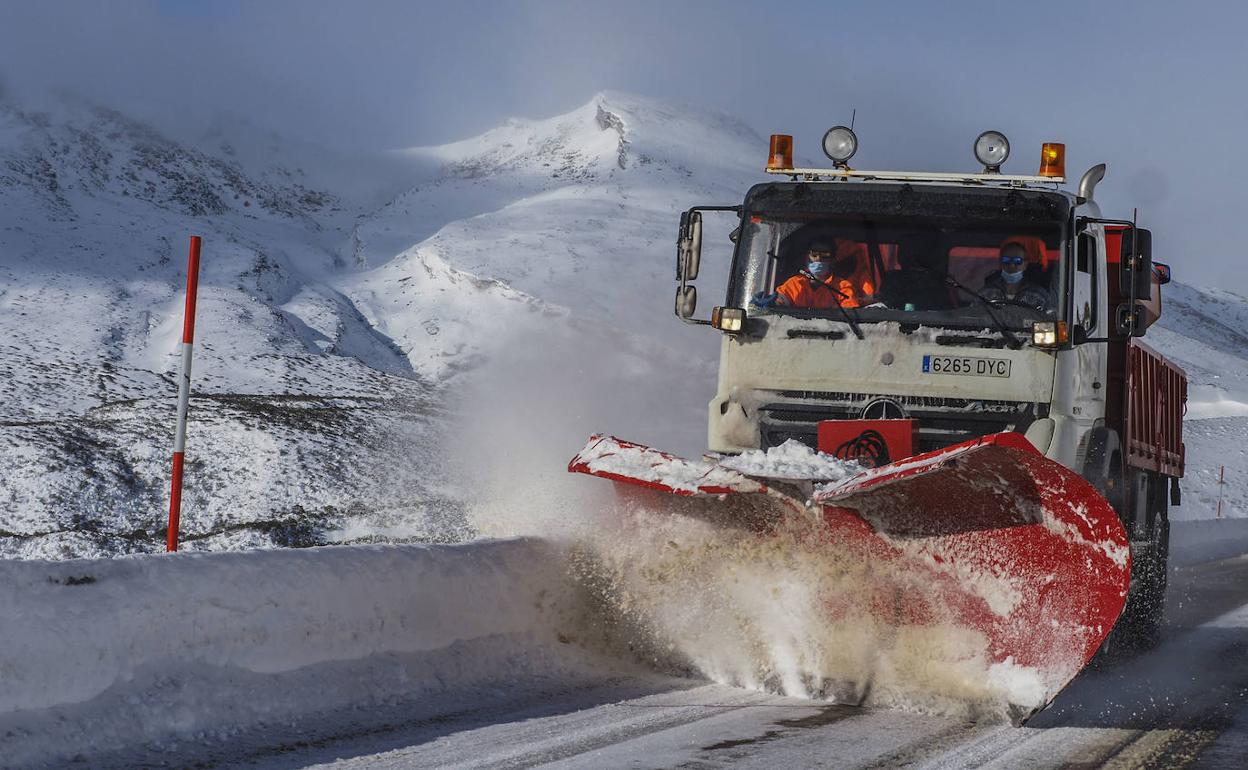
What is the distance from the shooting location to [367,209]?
2724 inches

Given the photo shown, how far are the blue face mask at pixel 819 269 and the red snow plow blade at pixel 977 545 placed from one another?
1808 mm

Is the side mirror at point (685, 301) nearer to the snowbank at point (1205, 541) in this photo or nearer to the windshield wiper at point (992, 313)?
the windshield wiper at point (992, 313)

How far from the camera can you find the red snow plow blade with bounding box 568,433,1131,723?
5414 millimetres

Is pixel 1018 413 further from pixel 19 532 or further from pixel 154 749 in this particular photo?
pixel 19 532

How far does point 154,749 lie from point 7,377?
1777 centimetres

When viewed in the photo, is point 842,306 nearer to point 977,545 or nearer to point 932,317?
point 932,317

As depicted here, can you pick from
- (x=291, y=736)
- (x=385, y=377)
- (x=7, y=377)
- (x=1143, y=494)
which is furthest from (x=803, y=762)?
(x=385, y=377)

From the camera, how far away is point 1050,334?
6.89 metres

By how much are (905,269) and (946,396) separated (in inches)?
31.5

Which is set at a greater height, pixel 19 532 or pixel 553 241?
pixel 553 241

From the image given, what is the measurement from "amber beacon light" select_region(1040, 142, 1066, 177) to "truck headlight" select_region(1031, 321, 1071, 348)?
62.6 inches

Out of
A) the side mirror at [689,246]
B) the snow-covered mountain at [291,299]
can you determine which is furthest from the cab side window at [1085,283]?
the snow-covered mountain at [291,299]

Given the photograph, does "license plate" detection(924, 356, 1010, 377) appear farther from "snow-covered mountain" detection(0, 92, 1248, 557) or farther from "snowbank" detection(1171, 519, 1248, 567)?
"snowbank" detection(1171, 519, 1248, 567)

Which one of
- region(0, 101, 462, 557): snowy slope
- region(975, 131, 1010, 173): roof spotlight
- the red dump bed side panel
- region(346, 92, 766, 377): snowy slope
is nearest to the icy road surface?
the red dump bed side panel
